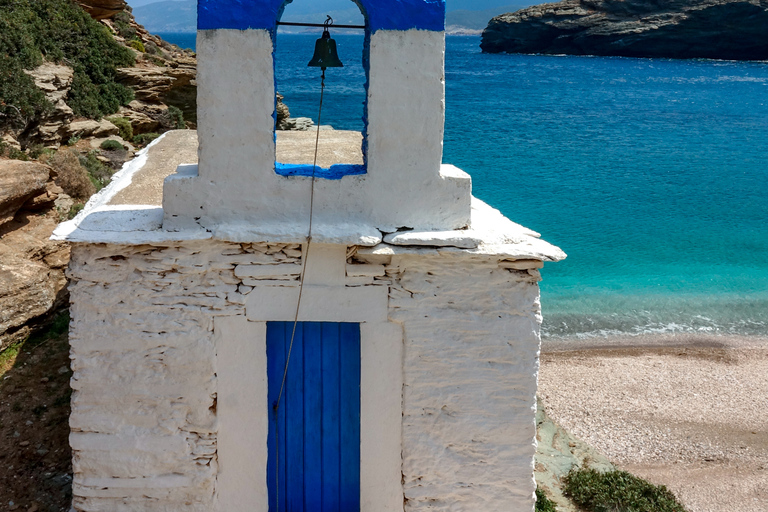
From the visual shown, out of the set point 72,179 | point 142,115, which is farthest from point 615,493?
point 142,115

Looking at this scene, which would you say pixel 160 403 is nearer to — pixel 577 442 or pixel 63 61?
Answer: pixel 577 442

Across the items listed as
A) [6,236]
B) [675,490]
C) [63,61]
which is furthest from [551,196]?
[6,236]

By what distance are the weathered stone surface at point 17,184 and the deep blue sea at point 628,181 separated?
35.3 ft

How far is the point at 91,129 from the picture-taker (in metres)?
17.1

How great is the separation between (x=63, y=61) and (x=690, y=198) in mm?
24561

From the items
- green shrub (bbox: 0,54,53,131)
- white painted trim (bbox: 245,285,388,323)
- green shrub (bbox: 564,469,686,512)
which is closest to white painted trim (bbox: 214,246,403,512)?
white painted trim (bbox: 245,285,388,323)

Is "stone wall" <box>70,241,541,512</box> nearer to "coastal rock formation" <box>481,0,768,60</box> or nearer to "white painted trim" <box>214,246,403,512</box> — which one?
"white painted trim" <box>214,246,403,512</box>

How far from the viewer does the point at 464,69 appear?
261 feet

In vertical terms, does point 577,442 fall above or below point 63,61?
below

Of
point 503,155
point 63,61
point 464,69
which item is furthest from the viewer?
point 464,69

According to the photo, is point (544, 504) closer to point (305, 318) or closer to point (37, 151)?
point (305, 318)

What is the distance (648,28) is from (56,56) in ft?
256

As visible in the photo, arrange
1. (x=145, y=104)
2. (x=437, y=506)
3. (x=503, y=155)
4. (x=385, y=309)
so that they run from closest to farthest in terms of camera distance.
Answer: (x=385, y=309), (x=437, y=506), (x=145, y=104), (x=503, y=155)

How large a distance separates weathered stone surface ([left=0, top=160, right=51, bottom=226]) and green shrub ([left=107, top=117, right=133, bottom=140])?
8597 mm
